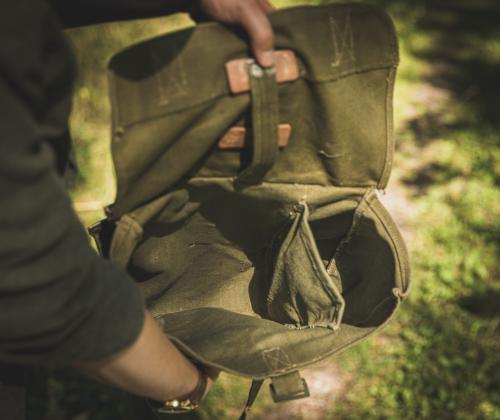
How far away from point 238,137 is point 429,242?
6.42 ft

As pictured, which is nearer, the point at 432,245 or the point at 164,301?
the point at 164,301

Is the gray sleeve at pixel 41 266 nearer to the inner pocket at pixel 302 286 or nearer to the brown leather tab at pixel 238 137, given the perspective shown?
the brown leather tab at pixel 238 137

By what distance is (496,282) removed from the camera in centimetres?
245

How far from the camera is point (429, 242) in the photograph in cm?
267

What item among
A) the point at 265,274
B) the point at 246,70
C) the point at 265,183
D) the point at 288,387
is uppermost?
the point at 246,70

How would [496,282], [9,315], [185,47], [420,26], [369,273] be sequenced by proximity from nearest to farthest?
[9,315] → [185,47] → [369,273] → [496,282] → [420,26]

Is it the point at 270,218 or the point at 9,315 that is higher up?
the point at 9,315

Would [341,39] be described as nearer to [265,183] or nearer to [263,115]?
[263,115]

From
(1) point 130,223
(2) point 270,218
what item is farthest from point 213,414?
(1) point 130,223

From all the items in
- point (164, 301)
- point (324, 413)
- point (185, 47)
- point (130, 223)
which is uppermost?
point (185, 47)

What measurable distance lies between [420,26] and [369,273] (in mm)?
4914

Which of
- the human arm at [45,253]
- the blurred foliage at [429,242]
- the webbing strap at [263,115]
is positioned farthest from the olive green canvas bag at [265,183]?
the blurred foliage at [429,242]

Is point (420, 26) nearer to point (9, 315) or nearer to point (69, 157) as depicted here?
point (69, 157)

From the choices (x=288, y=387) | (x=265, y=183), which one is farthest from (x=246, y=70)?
(x=288, y=387)
